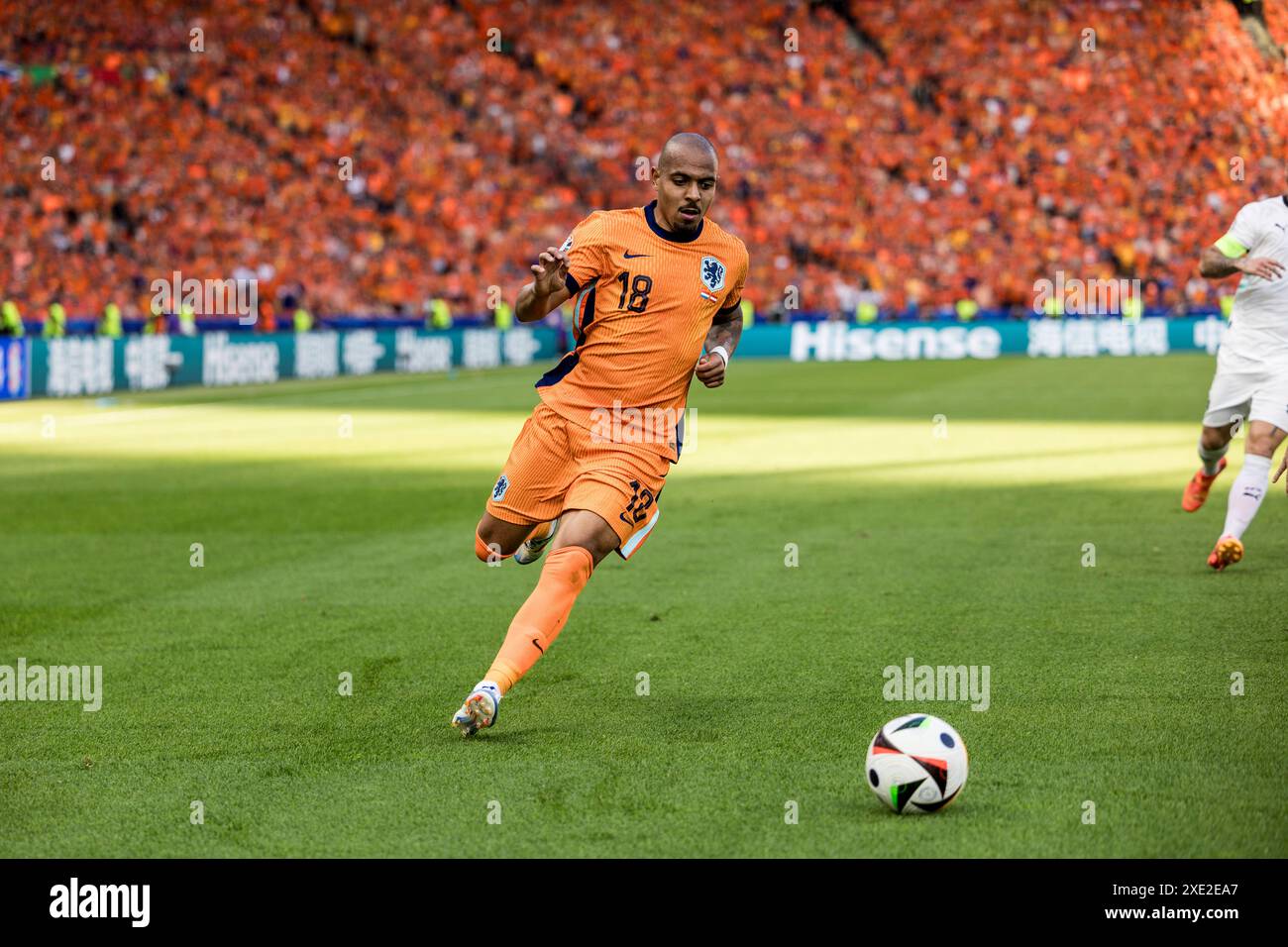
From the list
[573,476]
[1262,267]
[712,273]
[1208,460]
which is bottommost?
[573,476]

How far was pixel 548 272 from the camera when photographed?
227 inches

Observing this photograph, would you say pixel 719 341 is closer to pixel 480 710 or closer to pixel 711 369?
pixel 711 369

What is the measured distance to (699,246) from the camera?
625cm

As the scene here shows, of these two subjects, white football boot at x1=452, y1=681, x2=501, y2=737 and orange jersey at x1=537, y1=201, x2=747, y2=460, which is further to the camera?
orange jersey at x1=537, y1=201, x2=747, y2=460

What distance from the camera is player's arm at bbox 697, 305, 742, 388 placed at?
609cm

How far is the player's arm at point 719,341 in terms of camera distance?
6090 mm

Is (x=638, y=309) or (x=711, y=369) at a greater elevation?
(x=638, y=309)

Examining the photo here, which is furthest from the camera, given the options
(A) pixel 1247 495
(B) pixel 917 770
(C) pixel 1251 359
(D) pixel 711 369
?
(C) pixel 1251 359

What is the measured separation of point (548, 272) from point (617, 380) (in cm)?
66

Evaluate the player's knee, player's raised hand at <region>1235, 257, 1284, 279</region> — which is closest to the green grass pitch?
the player's knee

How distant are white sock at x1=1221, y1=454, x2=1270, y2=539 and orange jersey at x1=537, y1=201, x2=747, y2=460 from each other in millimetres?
4308

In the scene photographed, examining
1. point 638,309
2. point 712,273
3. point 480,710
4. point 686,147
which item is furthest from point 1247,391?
point 480,710

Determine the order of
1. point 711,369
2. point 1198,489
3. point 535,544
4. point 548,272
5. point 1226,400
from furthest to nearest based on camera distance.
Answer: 1. point 1198,489
2. point 1226,400
3. point 535,544
4. point 711,369
5. point 548,272

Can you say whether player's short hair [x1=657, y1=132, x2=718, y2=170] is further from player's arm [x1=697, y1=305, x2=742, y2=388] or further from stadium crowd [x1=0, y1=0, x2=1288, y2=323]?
stadium crowd [x1=0, y1=0, x2=1288, y2=323]
